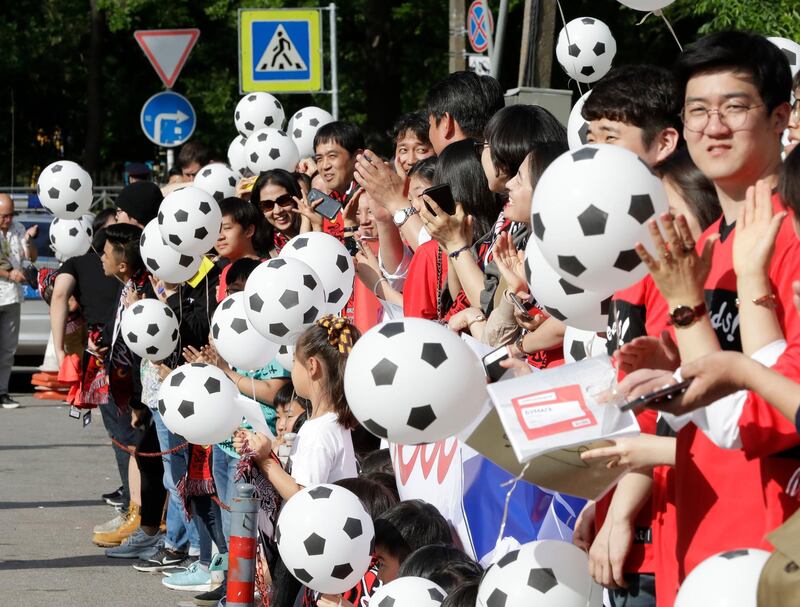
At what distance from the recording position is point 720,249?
10.8ft

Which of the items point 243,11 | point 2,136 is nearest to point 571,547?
point 243,11

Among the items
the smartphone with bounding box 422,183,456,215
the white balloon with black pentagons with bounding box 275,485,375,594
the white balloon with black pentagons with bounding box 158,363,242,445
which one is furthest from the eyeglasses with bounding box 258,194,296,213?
the white balloon with black pentagons with bounding box 275,485,375,594

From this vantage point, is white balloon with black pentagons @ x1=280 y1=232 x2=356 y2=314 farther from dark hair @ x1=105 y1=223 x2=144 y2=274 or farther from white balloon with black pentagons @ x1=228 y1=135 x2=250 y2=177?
white balloon with black pentagons @ x1=228 y1=135 x2=250 y2=177

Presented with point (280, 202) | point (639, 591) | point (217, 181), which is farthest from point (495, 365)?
point (217, 181)

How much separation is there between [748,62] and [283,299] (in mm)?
2801

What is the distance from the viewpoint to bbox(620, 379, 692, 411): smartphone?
2.88 meters

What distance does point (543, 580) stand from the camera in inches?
143

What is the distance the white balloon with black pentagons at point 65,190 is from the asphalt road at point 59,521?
2.24 metres

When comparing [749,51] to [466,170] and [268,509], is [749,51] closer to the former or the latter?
[466,170]

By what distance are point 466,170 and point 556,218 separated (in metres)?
2.24

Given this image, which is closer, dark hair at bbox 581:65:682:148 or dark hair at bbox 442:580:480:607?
dark hair at bbox 581:65:682:148

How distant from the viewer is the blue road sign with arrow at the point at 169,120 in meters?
15.0

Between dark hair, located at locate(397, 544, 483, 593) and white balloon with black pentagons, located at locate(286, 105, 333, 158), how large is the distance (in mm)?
6563

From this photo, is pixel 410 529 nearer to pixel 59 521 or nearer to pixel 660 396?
pixel 660 396
